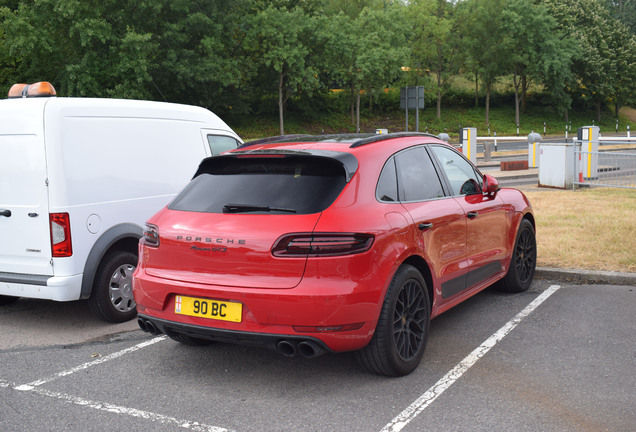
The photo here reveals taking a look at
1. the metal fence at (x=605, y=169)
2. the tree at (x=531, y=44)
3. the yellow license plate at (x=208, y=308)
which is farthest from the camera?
the tree at (x=531, y=44)

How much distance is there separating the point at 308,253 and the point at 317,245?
71mm

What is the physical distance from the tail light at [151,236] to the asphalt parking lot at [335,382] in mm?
921

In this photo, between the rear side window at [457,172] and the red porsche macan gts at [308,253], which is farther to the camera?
the rear side window at [457,172]

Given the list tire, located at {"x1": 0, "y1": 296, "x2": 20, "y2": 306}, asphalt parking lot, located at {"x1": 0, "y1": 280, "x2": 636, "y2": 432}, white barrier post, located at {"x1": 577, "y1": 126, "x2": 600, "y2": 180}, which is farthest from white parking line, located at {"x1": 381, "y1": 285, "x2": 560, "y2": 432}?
white barrier post, located at {"x1": 577, "y1": 126, "x2": 600, "y2": 180}

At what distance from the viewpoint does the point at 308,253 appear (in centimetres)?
371

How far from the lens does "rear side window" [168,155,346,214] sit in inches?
154

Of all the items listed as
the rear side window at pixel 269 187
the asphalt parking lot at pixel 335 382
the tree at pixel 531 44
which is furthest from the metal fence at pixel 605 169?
the tree at pixel 531 44

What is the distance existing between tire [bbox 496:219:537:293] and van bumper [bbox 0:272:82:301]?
4001 millimetres

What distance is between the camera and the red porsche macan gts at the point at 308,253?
3.72m

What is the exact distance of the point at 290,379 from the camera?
4234 millimetres

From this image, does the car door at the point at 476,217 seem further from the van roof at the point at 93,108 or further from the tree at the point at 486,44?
the tree at the point at 486,44

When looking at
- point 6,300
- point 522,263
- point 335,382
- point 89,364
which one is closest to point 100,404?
point 89,364

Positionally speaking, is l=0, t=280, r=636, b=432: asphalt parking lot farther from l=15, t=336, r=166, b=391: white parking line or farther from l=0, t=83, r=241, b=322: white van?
l=0, t=83, r=241, b=322: white van

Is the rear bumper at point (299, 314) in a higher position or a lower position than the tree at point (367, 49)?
lower
